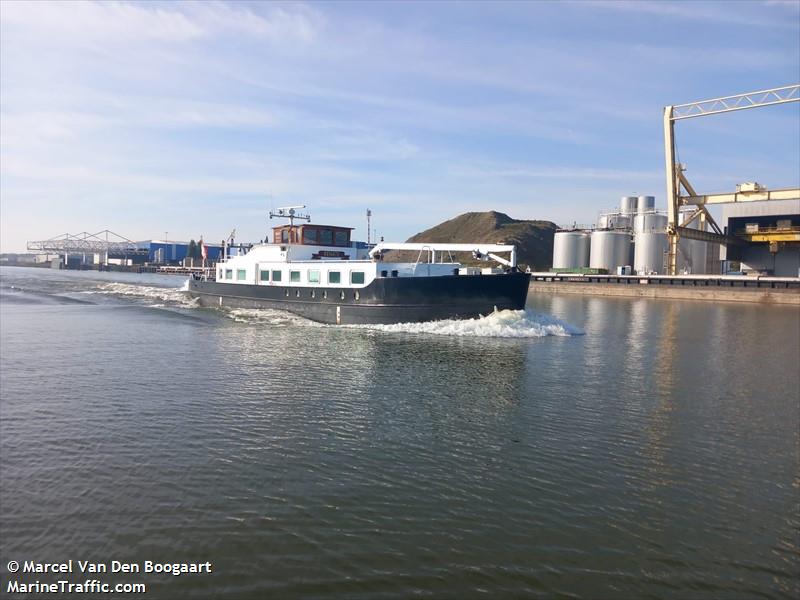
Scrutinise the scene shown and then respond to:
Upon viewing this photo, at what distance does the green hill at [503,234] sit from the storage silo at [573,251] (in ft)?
50.4

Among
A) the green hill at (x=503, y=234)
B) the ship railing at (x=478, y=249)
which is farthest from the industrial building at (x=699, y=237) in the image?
the ship railing at (x=478, y=249)

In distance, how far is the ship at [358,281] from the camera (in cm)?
3041

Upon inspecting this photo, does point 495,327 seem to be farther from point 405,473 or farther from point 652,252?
point 652,252

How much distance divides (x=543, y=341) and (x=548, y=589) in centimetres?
2162

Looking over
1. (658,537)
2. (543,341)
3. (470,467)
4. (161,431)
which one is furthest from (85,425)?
(543,341)

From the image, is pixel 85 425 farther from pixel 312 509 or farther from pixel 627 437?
pixel 627 437

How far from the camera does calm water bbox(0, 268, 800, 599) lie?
301 inches

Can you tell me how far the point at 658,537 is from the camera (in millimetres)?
8539

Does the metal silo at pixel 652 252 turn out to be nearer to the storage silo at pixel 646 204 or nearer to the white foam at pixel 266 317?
the storage silo at pixel 646 204

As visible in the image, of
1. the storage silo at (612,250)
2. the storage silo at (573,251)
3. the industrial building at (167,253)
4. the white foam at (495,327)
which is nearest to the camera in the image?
the white foam at (495,327)

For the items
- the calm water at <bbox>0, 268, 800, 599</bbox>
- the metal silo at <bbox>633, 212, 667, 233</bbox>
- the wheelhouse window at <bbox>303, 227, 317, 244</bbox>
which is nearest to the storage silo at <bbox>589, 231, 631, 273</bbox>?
the metal silo at <bbox>633, 212, 667, 233</bbox>

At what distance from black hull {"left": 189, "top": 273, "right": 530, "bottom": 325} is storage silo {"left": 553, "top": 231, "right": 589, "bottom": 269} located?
65376 mm

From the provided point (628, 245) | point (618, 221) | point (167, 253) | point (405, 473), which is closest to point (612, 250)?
point (628, 245)

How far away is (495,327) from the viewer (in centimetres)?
2942
